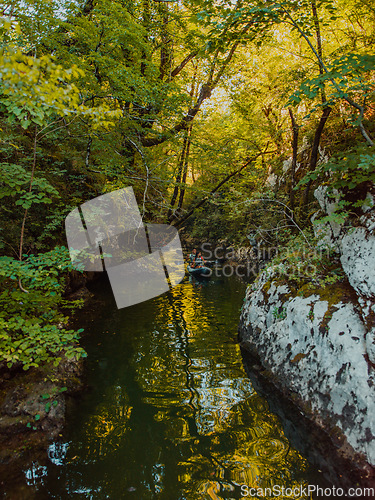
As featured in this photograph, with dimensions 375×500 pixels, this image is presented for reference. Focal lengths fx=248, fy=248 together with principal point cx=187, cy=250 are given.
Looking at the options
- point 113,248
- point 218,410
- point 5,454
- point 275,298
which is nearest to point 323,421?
point 218,410

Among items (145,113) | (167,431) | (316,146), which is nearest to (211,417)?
(167,431)

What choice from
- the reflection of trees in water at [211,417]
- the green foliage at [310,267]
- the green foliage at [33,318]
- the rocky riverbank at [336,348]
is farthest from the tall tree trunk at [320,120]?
the green foliage at [33,318]

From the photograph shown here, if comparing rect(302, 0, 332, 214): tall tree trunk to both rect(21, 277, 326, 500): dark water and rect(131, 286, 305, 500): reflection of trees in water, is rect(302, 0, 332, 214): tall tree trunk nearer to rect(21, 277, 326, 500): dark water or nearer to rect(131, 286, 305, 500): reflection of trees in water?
rect(21, 277, 326, 500): dark water

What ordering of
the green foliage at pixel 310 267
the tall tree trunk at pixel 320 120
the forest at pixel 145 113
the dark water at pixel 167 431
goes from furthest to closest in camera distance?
the tall tree trunk at pixel 320 120 → the green foliage at pixel 310 267 → the forest at pixel 145 113 → the dark water at pixel 167 431

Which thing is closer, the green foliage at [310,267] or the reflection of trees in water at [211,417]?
the reflection of trees in water at [211,417]

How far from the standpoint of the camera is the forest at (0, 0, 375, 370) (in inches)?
131

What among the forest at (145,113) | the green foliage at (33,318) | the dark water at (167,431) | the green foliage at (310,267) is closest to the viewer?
the dark water at (167,431)

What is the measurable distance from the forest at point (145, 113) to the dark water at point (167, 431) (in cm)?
119

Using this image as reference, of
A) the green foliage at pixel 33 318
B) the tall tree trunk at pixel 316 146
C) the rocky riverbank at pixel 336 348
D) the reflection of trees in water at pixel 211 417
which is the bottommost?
the reflection of trees in water at pixel 211 417

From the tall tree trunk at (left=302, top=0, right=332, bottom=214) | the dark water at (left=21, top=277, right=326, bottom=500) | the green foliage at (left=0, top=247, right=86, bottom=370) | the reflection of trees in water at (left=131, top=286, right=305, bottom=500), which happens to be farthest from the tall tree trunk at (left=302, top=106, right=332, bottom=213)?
the green foliage at (left=0, top=247, right=86, bottom=370)

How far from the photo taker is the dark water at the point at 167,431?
116 inches

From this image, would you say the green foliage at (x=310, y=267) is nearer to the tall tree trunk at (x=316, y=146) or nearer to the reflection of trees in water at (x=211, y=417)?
the reflection of trees in water at (x=211, y=417)

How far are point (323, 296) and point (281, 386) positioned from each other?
70.2 inches

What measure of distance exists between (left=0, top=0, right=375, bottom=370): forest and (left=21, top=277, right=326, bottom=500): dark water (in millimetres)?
1193
